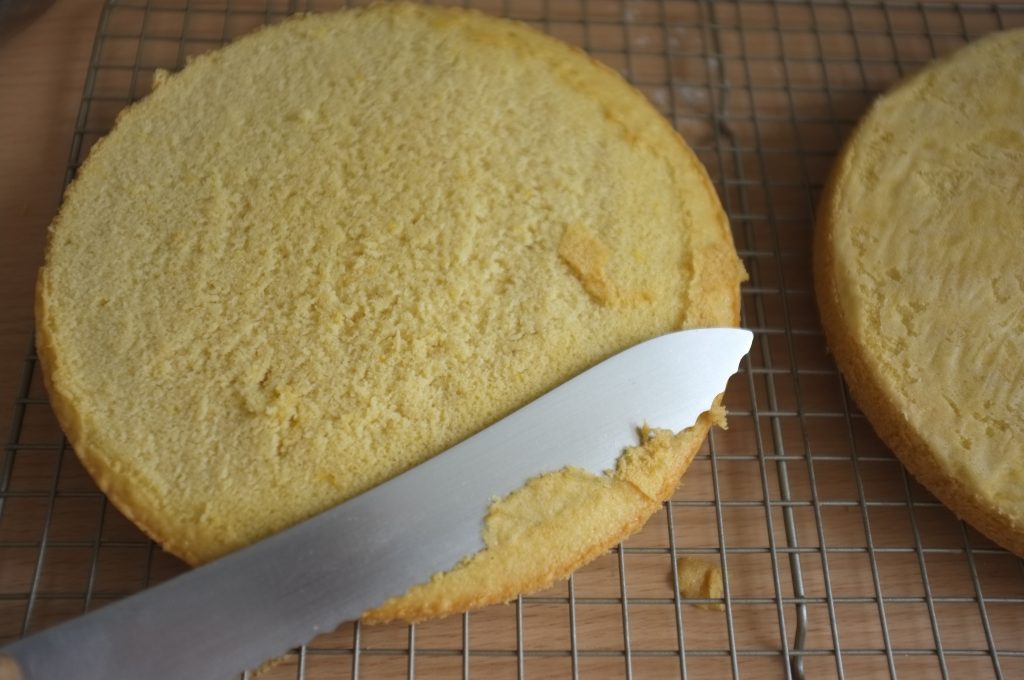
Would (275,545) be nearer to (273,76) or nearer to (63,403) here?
(63,403)

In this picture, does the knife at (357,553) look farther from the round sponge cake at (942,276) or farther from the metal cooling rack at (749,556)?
the round sponge cake at (942,276)

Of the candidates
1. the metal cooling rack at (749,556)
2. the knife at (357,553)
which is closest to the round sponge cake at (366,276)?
the knife at (357,553)

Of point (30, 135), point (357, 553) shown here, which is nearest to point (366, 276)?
point (357, 553)

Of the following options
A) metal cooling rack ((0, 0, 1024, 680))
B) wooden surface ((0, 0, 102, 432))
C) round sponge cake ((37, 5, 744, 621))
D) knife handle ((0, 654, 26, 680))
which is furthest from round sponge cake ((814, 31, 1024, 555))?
wooden surface ((0, 0, 102, 432))

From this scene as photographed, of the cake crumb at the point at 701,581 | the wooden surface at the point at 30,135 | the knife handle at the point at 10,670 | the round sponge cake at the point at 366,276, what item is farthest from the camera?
the wooden surface at the point at 30,135

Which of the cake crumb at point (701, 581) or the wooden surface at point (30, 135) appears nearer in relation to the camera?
the cake crumb at point (701, 581)

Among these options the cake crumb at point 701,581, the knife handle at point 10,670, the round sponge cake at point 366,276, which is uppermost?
the round sponge cake at point 366,276

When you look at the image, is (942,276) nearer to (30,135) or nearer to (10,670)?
(10,670)

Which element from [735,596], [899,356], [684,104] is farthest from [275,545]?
[684,104]
